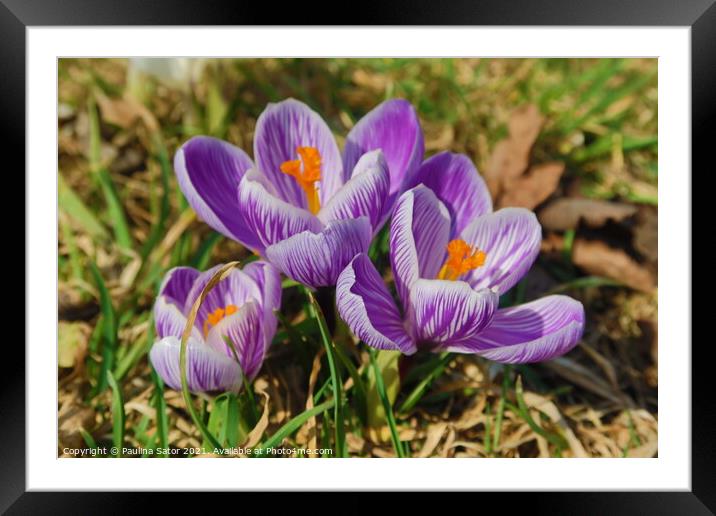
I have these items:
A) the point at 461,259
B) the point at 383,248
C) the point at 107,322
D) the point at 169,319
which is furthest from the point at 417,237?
the point at 107,322

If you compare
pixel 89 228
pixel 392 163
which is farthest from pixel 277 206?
pixel 89 228

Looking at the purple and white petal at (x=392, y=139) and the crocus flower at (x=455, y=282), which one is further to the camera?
the purple and white petal at (x=392, y=139)

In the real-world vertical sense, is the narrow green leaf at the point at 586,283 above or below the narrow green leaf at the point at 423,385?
above

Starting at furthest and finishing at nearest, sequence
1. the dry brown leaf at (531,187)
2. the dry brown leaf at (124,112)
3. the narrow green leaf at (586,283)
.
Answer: the dry brown leaf at (124,112)
the dry brown leaf at (531,187)
the narrow green leaf at (586,283)

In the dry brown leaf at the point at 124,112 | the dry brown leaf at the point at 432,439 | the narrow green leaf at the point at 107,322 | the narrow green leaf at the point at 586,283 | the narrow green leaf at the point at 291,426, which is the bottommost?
the dry brown leaf at the point at 432,439

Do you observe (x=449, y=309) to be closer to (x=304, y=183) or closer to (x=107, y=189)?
(x=304, y=183)

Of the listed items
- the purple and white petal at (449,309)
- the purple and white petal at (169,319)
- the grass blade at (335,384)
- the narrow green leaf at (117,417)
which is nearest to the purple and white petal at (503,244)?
the purple and white petal at (449,309)

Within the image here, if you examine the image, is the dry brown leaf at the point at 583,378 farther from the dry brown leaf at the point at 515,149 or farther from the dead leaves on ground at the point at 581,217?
the dry brown leaf at the point at 515,149
